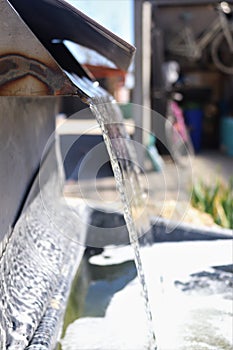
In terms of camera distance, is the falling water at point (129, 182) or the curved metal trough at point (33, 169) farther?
the falling water at point (129, 182)

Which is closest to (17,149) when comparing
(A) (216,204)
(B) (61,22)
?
(B) (61,22)

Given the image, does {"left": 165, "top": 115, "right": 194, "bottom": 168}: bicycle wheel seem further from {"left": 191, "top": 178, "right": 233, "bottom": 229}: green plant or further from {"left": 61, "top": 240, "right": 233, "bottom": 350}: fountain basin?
{"left": 61, "top": 240, "right": 233, "bottom": 350}: fountain basin

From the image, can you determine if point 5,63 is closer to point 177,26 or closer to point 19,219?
point 19,219

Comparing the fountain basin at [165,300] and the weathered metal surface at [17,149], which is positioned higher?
the weathered metal surface at [17,149]

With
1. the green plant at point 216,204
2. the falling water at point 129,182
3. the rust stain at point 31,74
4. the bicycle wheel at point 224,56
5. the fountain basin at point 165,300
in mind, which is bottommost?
the fountain basin at point 165,300

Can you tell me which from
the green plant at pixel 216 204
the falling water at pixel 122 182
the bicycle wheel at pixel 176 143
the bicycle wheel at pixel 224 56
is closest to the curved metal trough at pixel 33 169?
the falling water at pixel 122 182

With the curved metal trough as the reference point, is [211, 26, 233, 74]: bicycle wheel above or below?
above

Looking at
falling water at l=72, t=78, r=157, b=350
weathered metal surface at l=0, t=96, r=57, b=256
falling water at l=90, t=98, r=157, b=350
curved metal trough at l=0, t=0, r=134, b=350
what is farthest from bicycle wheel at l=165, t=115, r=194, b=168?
weathered metal surface at l=0, t=96, r=57, b=256

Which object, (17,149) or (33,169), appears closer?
(17,149)

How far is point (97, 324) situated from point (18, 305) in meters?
0.69

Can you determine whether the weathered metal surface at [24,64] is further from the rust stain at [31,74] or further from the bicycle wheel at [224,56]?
the bicycle wheel at [224,56]

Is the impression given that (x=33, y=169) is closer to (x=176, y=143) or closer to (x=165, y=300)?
(x=165, y=300)

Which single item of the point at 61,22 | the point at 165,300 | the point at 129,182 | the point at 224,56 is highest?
the point at 224,56

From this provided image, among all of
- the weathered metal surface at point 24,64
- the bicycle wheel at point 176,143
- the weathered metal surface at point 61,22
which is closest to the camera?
the weathered metal surface at point 24,64
